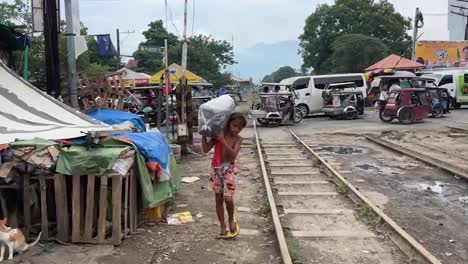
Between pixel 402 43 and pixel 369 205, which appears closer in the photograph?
pixel 369 205

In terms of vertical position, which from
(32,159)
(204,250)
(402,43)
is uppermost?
(402,43)

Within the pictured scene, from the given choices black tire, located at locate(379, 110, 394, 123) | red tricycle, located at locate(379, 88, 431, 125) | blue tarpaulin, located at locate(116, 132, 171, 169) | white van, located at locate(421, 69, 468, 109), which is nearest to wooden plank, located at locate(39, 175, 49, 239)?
blue tarpaulin, located at locate(116, 132, 171, 169)

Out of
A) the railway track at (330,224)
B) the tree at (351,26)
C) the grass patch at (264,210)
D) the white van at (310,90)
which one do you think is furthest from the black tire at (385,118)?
the tree at (351,26)

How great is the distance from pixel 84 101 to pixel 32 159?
5379 millimetres

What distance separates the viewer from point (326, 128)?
2089 cm

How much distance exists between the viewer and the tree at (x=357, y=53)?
50.5 meters

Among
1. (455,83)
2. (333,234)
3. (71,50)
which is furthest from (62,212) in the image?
(455,83)

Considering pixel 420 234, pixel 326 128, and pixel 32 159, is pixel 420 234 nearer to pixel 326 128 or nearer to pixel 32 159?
pixel 32 159

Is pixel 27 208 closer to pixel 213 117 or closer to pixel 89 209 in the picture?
pixel 89 209

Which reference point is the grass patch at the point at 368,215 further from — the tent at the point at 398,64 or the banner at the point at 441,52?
the banner at the point at 441,52

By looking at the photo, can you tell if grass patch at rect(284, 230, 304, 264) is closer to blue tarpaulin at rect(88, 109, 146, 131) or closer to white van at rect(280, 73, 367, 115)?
blue tarpaulin at rect(88, 109, 146, 131)

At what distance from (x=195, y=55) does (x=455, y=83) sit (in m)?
35.4

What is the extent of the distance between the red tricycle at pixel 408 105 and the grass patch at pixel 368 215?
15.1 meters

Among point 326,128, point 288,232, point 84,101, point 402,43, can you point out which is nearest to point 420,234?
point 288,232
